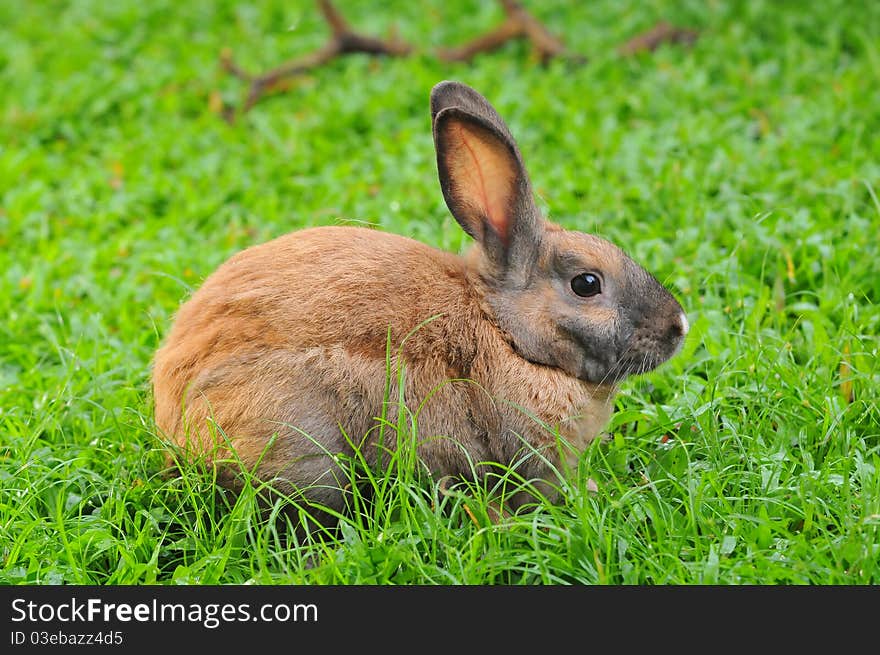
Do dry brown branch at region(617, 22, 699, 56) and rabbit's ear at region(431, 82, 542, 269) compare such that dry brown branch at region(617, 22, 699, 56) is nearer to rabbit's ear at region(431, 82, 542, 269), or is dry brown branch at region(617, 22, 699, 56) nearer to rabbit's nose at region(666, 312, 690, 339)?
rabbit's ear at region(431, 82, 542, 269)

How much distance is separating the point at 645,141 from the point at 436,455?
3721mm

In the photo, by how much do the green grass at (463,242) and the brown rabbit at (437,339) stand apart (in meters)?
0.18

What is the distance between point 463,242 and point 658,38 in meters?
4.27

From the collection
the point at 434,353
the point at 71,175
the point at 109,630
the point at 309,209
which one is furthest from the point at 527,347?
the point at 71,175

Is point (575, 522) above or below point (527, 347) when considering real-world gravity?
below

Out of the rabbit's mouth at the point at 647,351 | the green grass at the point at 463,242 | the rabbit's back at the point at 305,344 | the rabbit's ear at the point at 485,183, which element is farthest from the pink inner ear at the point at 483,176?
the green grass at the point at 463,242

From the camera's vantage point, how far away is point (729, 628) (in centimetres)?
301

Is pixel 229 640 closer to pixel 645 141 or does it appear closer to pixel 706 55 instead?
pixel 645 141

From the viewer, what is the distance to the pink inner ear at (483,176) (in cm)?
393

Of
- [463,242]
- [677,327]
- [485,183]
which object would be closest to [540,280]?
[485,183]

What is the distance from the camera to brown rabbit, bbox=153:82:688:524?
3615mm

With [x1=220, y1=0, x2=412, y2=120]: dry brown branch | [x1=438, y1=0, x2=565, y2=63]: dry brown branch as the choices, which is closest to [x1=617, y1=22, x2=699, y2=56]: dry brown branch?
[x1=438, y1=0, x2=565, y2=63]: dry brown branch

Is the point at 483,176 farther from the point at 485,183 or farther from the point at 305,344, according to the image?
the point at 305,344

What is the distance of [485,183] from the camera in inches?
156
